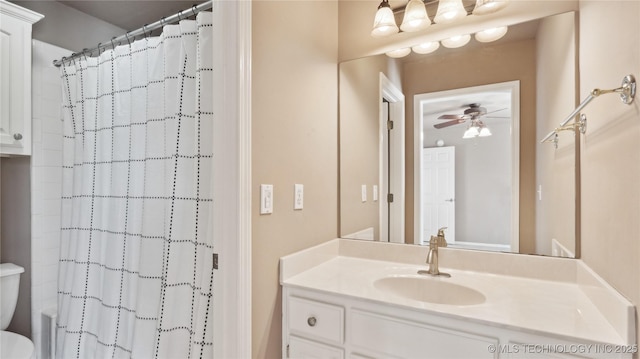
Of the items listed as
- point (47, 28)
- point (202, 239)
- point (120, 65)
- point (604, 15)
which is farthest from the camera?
point (47, 28)

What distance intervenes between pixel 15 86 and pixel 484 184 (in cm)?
257

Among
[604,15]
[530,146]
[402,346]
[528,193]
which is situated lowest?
[402,346]

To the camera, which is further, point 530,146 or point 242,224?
point 530,146

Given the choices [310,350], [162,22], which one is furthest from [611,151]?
[162,22]

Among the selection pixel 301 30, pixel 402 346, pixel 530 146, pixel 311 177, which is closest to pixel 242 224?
pixel 311 177

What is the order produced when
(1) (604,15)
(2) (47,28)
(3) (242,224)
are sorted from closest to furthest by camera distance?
(1) (604,15) < (3) (242,224) < (2) (47,28)

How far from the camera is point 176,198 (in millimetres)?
1430

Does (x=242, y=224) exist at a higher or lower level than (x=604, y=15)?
lower

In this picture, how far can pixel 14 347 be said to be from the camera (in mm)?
1576

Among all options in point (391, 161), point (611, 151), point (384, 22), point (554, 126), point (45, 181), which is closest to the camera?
point (611, 151)

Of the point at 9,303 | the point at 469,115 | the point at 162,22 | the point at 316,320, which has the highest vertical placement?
the point at 162,22

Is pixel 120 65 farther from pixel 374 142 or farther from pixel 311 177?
pixel 374 142

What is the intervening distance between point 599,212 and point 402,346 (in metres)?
0.75

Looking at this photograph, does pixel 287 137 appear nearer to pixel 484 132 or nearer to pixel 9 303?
pixel 484 132
